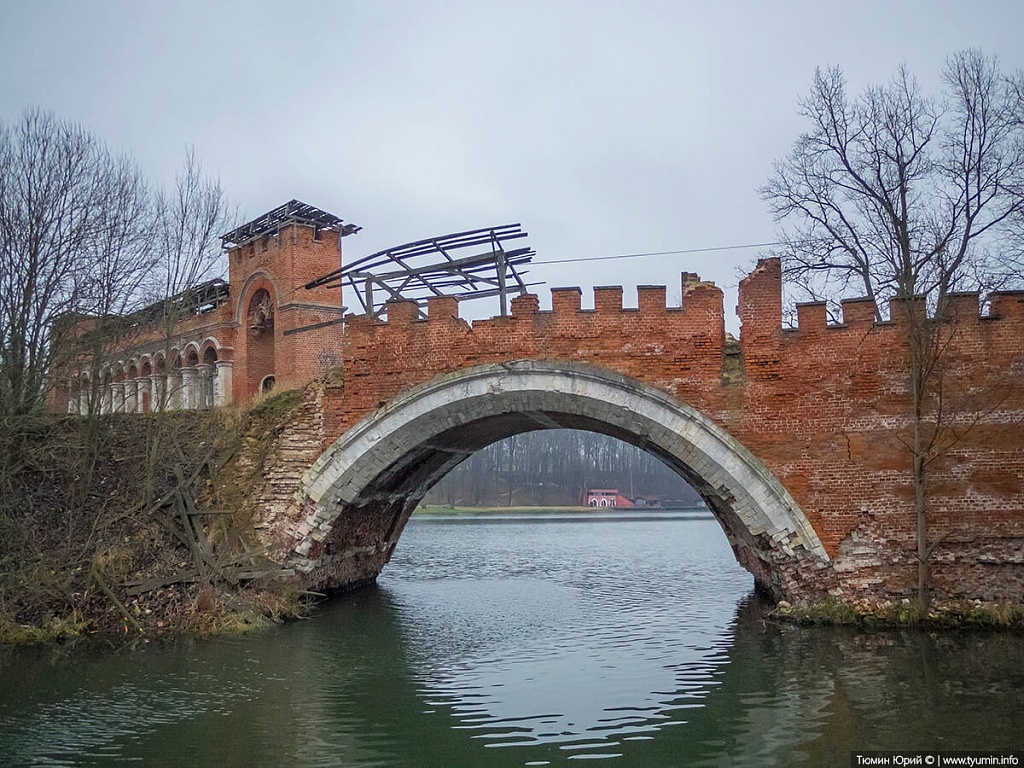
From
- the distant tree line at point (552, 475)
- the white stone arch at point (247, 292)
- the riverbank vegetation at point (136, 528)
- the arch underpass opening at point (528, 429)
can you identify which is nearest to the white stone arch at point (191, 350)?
the white stone arch at point (247, 292)

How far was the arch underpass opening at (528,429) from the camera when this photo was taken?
12.5m

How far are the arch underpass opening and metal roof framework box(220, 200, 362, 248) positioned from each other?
10.7 meters

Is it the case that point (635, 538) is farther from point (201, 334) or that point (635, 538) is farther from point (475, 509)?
point (475, 509)

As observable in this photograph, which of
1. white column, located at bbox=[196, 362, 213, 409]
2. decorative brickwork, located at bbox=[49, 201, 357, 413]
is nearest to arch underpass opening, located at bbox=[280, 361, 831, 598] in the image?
decorative brickwork, located at bbox=[49, 201, 357, 413]

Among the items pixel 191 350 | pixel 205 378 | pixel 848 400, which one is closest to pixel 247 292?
pixel 205 378

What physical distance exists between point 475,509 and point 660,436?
148 feet

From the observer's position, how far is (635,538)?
114ft

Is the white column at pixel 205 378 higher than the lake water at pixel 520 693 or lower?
higher

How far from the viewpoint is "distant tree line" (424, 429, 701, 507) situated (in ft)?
216

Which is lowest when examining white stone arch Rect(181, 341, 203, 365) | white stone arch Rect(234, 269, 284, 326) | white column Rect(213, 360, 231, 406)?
white column Rect(213, 360, 231, 406)

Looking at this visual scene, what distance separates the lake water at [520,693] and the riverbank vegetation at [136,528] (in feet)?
2.92

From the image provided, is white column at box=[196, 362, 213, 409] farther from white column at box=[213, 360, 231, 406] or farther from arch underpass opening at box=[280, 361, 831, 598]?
arch underpass opening at box=[280, 361, 831, 598]

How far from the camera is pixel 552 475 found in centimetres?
7412

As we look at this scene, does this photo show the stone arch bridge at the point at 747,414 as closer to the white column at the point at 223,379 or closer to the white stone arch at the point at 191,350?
the white column at the point at 223,379
